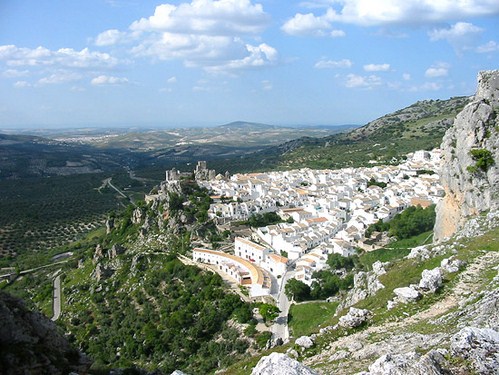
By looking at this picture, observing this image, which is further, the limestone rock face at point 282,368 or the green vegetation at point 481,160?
the green vegetation at point 481,160

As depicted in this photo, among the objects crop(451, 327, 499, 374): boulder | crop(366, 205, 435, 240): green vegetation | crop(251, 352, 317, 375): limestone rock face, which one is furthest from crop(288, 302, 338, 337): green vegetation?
crop(451, 327, 499, 374): boulder

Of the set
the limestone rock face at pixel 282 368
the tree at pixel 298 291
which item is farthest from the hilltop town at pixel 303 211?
the limestone rock face at pixel 282 368

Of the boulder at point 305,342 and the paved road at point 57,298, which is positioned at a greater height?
the boulder at point 305,342

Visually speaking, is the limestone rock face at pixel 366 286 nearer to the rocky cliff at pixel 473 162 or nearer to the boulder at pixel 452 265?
the boulder at pixel 452 265

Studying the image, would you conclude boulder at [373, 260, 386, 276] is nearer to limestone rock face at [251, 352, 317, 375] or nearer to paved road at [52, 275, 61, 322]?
limestone rock face at [251, 352, 317, 375]

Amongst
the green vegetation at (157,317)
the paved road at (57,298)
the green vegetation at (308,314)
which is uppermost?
the green vegetation at (308,314)

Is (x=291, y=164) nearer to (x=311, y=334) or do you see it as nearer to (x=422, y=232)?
(x=422, y=232)
